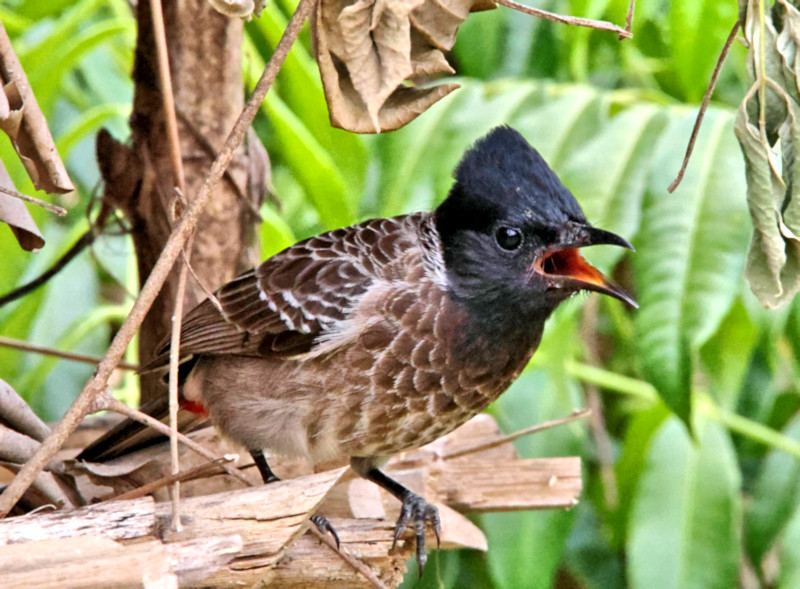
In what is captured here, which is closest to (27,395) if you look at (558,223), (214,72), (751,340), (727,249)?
(214,72)

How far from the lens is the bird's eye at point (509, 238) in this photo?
1864 mm

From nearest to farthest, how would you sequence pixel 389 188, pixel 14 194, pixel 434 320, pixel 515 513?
pixel 14 194
pixel 434 320
pixel 389 188
pixel 515 513

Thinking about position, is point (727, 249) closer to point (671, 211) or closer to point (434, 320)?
point (671, 211)

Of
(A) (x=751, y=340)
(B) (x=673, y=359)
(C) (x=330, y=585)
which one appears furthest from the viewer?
(A) (x=751, y=340)

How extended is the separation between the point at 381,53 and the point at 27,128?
1.64 ft

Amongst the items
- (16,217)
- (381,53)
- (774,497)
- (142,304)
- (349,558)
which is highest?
(381,53)

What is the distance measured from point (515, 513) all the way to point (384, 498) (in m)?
0.58

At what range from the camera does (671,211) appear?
85.9 inches

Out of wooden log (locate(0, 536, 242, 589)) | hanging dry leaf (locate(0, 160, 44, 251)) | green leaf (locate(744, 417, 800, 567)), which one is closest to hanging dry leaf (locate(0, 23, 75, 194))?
hanging dry leaf (locate(0, 160, 44, 251))

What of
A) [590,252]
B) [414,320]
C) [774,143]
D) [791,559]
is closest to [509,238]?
[414,320]

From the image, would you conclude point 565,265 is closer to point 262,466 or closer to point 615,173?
point 615,173

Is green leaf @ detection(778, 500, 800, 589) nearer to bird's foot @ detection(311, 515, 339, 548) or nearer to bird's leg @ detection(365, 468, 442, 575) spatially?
bird's leg @ detection(365, 468, 442, 575)

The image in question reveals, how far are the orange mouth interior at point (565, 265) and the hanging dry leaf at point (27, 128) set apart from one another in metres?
0.88

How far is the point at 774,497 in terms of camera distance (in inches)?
111
